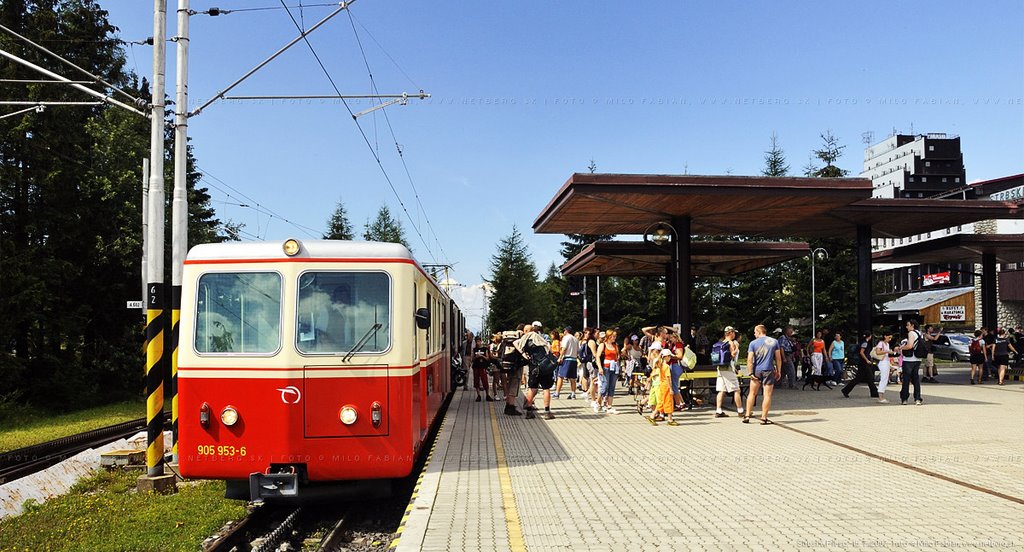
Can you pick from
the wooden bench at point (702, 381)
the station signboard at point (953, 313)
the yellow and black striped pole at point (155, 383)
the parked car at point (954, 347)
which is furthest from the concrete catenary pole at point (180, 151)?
the station signboard at point (953, 313)

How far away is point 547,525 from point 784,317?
4723 centimetres

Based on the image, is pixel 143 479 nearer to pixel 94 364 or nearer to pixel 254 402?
pixel 254 402

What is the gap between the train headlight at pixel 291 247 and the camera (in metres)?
8.01

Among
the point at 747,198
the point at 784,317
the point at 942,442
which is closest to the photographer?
the point at 942,442

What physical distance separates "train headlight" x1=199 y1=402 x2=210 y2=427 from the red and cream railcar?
14 mm

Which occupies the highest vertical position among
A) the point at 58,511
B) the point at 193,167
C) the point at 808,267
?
the point at 193,167

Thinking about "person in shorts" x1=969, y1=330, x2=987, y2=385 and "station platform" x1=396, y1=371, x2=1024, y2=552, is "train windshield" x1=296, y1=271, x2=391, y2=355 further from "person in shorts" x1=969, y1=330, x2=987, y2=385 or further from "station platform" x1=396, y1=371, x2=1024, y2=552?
"person in shorts" x1=969, y1=330, x2=987, y2=385

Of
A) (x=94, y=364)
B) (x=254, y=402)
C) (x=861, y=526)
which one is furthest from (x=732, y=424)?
(x=94, y=364)

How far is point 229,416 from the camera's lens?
25.9ft

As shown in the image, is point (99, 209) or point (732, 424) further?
point (99, 209)

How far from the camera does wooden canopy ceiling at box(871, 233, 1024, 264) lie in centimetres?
2527

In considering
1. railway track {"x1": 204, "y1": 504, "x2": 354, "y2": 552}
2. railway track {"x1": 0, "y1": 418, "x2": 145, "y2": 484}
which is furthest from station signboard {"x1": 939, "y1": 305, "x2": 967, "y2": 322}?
railway track {"x1": 204, "y1": 504, "x2": 354, "y2": 552}

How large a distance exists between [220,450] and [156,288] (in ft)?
9.90

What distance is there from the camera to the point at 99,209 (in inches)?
1054
